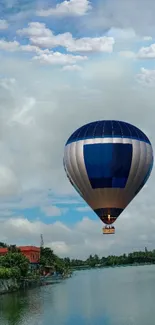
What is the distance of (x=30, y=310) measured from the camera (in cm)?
4272

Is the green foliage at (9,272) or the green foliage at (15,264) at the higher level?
the green foliage at (15,264)

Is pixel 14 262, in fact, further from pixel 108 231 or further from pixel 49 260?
pixel 108 231

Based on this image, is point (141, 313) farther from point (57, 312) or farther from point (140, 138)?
point (140, 138)

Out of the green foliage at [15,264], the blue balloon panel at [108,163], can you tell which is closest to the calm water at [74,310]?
the green foliage at [15,264]

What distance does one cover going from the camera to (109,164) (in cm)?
2961

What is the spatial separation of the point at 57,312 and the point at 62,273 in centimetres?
5915

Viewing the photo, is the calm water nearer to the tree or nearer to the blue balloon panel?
the tree

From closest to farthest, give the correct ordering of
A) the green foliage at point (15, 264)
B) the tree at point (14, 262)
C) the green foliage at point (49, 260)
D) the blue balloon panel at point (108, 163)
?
the blue balloon panel at point (108, 163), the green foliage at point (15, 264), the tree at point (14, 262), the green foliage at point (49, 260)

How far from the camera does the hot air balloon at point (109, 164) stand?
97.0ft

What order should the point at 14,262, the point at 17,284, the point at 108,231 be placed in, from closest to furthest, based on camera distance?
the point at 108,231, the point at 17,284, the point at 14,262

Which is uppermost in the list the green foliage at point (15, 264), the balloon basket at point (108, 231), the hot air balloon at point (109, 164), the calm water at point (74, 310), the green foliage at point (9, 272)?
the hot air balloon at point (109, 164)

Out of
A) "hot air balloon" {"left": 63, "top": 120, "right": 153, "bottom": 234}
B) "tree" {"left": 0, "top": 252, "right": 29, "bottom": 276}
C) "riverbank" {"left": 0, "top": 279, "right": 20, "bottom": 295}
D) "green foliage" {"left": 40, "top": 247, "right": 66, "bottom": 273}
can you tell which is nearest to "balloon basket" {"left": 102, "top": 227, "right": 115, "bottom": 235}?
"hot air balloon" {"left": 63, "top": 120, "right": 153, "bottom": 234}

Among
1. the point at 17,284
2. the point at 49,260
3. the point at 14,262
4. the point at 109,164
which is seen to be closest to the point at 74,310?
the point at 109,164

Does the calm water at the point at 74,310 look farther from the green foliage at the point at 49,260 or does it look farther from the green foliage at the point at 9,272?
the green foliage at the point at 49,260
